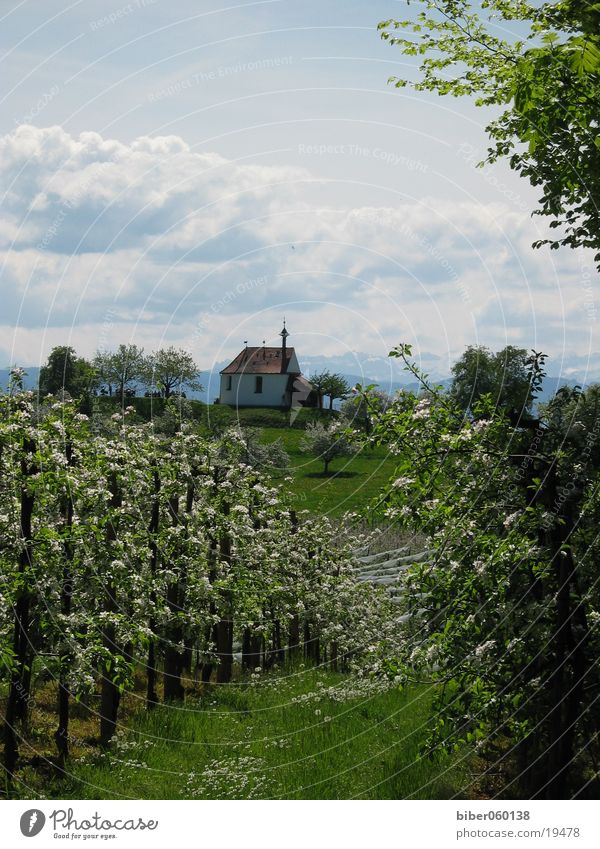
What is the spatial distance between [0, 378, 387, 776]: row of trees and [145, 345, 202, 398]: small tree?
179 centimetres

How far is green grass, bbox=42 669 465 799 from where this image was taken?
12297mm

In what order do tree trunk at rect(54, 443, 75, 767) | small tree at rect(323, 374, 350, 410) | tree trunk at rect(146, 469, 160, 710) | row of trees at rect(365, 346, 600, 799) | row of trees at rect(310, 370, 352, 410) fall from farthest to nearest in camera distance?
small tree at rect(323, 374, 350, 410) → row of trees at rect(310, 370, 352, 410) → tree trunk at rect(146, 469, 160, 710) → tree trunk at rect(54, 443, 75, 767) → row of trees at rect(365, 346, 600, 799)

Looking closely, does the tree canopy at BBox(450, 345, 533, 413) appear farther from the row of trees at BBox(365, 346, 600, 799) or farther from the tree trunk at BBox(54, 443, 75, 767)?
the tree trunk at BBox(54, 443, 75, 767)

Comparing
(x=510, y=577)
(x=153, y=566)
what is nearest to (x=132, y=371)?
(x=153, y=566)

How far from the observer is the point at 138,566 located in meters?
18.3

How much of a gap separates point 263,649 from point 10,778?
15510 mm

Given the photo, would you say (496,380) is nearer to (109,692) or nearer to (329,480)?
(109,692)

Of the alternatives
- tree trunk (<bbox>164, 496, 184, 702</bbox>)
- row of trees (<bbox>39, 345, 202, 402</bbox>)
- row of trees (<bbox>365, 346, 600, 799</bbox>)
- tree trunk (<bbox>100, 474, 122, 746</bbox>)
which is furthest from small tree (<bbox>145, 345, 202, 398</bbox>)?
row of trees (<bbox>365, 346, 600, 799</bbox>)

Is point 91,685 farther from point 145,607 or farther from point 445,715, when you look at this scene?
point 445,715

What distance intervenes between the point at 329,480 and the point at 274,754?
2946 cm

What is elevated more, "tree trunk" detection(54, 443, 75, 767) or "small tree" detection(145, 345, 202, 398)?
"small tree" detection(145, 345, 202, 398)

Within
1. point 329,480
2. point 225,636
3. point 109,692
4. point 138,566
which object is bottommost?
point 225,636

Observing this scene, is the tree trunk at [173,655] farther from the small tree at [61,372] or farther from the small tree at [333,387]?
the small tree at [333,387]

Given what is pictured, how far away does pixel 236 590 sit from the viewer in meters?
20.9
